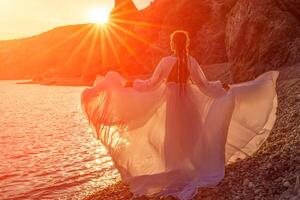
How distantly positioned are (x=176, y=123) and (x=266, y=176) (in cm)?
225

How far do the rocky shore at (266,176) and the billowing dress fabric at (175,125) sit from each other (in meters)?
0.29

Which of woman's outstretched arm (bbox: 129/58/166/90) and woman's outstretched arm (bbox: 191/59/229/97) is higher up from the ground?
woman's outstretched arm (bbox: 129/58/166/90)

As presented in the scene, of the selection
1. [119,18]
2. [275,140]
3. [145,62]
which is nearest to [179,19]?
[145,62]

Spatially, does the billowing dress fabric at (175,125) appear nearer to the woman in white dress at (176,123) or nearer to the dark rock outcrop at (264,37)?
the woman in white dress at (176,123)

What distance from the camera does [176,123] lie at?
29.2 feet

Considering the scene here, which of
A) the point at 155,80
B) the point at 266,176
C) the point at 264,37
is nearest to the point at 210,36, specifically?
the point at 264,37

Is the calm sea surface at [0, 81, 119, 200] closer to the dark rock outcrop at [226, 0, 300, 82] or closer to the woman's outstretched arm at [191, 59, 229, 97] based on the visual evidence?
the woman's outstretched arm at [191, 59, 229, 97]

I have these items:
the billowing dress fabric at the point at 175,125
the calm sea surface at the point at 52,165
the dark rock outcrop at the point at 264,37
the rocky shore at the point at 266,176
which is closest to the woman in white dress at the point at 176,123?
the billowing dress fabric at the point at 175,125

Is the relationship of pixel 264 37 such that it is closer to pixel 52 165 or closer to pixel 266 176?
pixel 52 165

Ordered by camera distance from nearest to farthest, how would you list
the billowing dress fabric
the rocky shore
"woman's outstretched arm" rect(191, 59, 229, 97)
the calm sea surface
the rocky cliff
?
the rocky shore < the billowing dress fabric < "woman's outstretched arm" rect(191, 59, 229, 97) < the calm sea surface < the rocky cliff

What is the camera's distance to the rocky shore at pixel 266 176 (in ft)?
26.0

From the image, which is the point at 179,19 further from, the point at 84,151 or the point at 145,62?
the point at 84,151

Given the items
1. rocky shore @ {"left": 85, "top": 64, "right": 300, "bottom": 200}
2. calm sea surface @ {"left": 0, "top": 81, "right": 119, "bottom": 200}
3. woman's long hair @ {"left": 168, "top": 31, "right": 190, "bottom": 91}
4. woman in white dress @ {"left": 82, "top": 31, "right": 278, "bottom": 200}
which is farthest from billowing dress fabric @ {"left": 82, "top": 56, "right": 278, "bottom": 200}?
calm sea surface @ {"left": 0, "top": 81, "right": 119, "bottom": 200}

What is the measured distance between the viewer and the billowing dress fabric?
880cm
